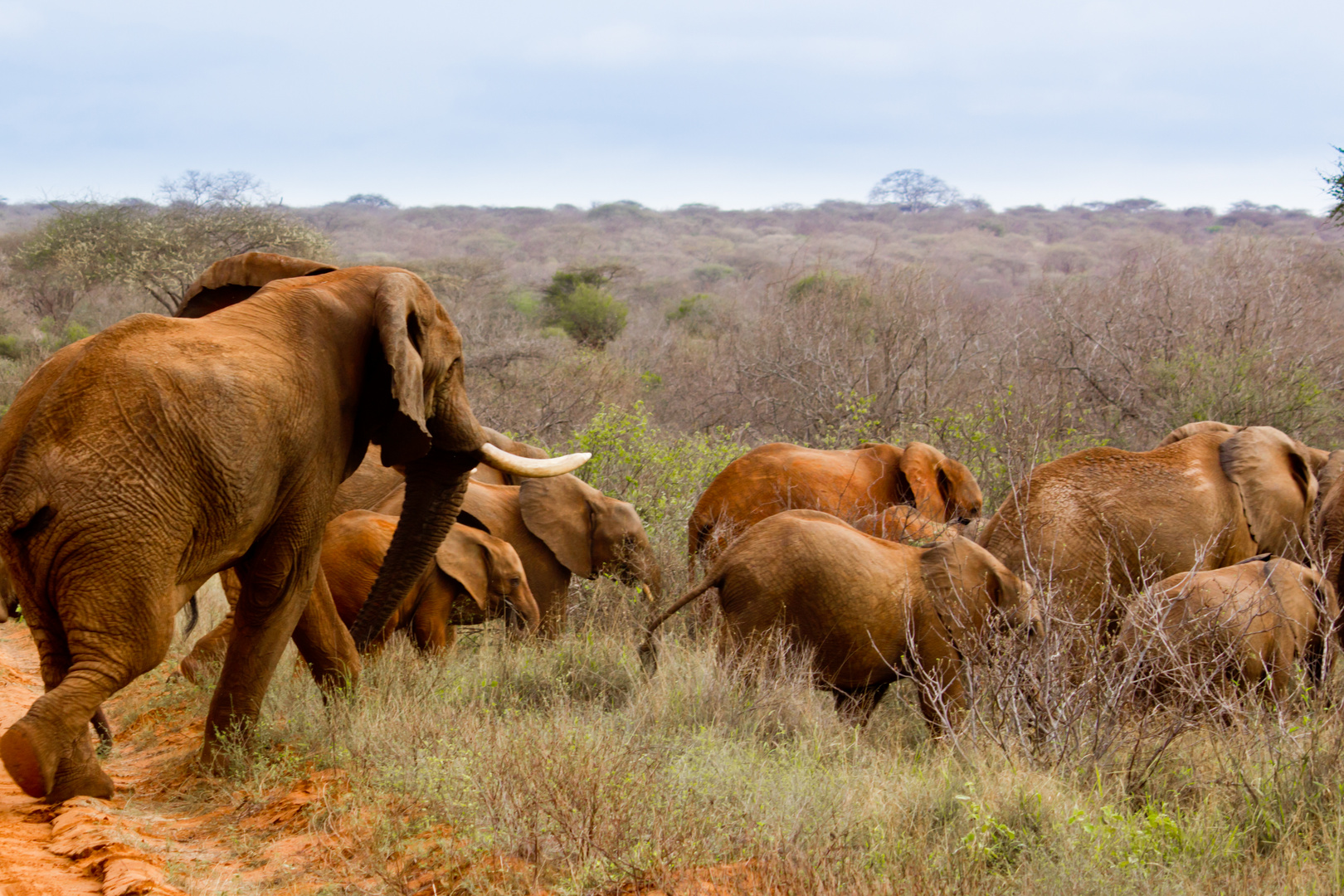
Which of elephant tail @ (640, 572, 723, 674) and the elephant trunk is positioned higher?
the elephant trunk

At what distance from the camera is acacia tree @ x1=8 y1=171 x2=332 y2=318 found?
2244 centimetres

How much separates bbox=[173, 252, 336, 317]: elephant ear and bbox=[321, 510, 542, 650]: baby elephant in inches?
47.2

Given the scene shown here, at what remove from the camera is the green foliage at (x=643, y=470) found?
32.1ft

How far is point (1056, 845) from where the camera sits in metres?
3.84

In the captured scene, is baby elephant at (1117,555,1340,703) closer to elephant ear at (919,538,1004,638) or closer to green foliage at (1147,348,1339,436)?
elephant ear at (919,538,1004,638)

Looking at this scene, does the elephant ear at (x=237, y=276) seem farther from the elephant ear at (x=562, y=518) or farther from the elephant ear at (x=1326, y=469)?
the elephant ear at (x=1326, y=469)

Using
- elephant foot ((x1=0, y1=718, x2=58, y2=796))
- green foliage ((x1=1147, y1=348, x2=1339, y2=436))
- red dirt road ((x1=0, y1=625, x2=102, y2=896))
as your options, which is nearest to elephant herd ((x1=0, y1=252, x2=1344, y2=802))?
elephant foot ((x1=0, y1=718, x2=58, y2=796))

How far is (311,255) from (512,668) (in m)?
19.2

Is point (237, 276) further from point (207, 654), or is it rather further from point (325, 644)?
point (207, 654)

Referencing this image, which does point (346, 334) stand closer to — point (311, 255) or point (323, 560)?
point (323, 560)

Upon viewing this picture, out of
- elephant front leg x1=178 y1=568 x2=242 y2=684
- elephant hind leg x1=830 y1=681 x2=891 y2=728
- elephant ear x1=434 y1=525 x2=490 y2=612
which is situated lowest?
elephant hind leg x1=830 y1=681 x2=891 y2=728

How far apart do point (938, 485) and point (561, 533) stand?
3.19 m

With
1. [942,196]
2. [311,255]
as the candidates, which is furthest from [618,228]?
[311,255]

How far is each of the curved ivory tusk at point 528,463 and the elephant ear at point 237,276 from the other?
41.2 inches
